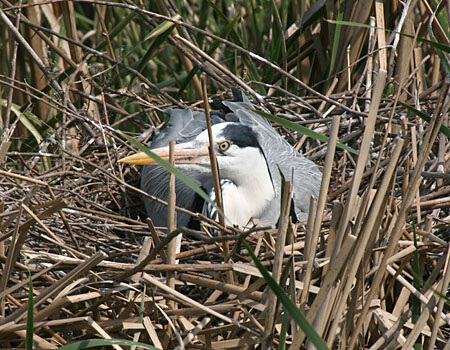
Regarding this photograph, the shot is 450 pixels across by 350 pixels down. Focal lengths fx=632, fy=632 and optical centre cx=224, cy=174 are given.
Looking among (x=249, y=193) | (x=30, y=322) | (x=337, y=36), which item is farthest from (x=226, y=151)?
(x=30, y=322)

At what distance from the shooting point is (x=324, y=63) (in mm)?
2914

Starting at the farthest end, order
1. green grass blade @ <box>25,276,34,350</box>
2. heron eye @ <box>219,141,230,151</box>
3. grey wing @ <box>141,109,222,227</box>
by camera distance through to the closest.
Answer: grey wing @ <box>141,109,222,227</box> → heron eye @ <box>219,141,230,151</box> → green grass blade @ <box>25,276,34,350</box>

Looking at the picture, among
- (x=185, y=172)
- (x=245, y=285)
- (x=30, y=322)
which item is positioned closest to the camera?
(x=30, y=322)

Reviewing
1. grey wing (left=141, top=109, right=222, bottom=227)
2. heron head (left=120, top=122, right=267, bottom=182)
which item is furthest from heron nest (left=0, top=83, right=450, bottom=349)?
grey wing (left=141, top=109, right=222, bottom=227)

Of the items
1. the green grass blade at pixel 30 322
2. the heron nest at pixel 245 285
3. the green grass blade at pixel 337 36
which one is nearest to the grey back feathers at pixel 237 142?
the green grass blade at pixel 337 36

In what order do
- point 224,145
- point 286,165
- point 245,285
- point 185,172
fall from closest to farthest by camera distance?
point 245,285, point 224,145, point 286,165, point 185,172

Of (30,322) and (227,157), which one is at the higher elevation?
(30,322)

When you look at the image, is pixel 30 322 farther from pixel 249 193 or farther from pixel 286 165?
pixel 286 165

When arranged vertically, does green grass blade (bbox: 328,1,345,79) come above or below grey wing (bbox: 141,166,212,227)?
above

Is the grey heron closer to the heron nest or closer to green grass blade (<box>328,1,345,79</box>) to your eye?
green grass blade (<box>328,1,345,79</box>)

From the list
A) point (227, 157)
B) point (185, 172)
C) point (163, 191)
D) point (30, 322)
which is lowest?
point (163, 191)

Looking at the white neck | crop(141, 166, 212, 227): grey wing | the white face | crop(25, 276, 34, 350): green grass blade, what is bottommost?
crop(141, 166, 212, 227): grey wing

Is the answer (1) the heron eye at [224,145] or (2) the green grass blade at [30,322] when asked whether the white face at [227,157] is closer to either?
(1) the heron eye at [224,145]

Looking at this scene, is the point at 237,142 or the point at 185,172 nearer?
the point at 237,142
